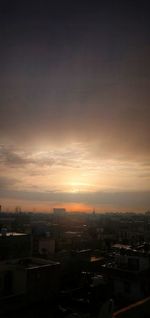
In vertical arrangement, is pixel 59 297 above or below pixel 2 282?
below

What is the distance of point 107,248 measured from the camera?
47.2 meters

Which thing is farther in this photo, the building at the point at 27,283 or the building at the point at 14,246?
the building at the point at 14,246

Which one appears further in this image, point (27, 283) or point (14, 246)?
point (14, 246)

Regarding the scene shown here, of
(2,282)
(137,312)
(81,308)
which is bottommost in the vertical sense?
(81,308)

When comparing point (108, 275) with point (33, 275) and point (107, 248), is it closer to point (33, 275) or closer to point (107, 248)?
point (33, 275)

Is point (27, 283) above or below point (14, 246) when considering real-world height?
below

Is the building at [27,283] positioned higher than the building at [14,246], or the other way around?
the building at [14,246]

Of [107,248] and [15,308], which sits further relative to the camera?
[107,248]

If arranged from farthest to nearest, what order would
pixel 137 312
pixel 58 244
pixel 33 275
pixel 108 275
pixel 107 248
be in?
pixel 107 248 → pixel 58 244 → pixel 108 275 → pixel 33 275 → pixel 137 312

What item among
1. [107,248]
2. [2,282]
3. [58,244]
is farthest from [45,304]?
[107,248]

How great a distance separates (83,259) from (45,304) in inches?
→ 511

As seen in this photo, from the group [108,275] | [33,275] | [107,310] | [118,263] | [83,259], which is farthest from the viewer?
[83,259]

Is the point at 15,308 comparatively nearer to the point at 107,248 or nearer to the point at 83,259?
the point at 83,259

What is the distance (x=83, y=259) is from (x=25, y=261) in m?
11.3
